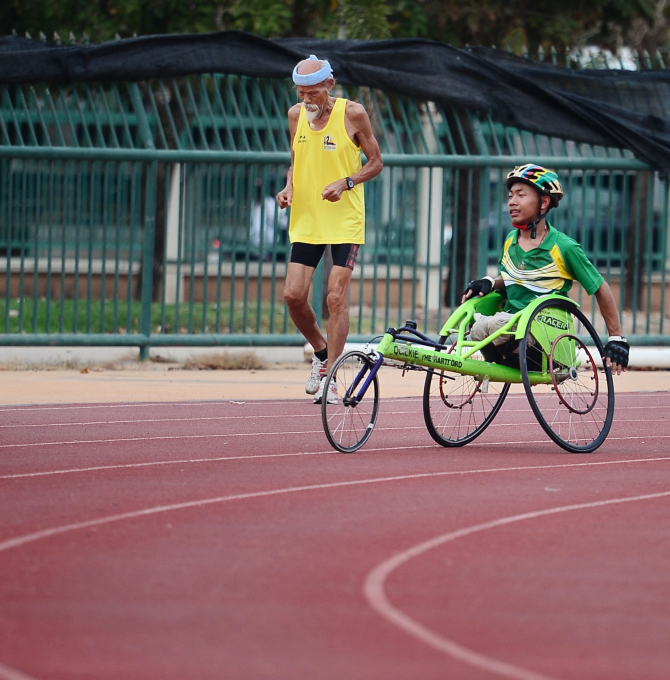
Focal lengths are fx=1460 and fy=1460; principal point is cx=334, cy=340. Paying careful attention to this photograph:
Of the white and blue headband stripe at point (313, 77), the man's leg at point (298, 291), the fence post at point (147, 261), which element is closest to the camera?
the white and blue headband stripe at point (313, 77)

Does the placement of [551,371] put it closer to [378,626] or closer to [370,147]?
[370,147]

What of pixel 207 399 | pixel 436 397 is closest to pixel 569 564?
pixel 436 397

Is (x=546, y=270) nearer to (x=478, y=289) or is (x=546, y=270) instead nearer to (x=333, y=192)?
(x=478, y=289)

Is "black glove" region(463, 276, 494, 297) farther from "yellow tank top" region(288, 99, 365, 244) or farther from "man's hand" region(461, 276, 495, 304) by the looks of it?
"yellow tank top" region(288, 99, 365, 244)

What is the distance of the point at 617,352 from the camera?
7.86 m

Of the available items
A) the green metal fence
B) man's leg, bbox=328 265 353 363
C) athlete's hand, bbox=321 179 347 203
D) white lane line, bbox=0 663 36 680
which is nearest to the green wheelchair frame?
man's leg, bbox=328 265 353 363

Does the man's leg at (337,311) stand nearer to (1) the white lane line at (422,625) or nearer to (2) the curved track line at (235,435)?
(2) the curved track line at (235,435)

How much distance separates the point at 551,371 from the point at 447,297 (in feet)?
22.4

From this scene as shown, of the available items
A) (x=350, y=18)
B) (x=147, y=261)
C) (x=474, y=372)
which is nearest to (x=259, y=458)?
(x=474, y=372)

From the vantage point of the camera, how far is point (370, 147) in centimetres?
943

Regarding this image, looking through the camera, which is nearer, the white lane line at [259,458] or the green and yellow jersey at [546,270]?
the white lane line at [259,458]

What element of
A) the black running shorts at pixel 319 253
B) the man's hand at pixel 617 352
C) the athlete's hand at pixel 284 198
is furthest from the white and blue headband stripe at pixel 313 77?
the man's hand at pixel 617 352

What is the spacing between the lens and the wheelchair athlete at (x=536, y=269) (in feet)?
26.0

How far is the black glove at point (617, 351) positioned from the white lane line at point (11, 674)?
184 inches
